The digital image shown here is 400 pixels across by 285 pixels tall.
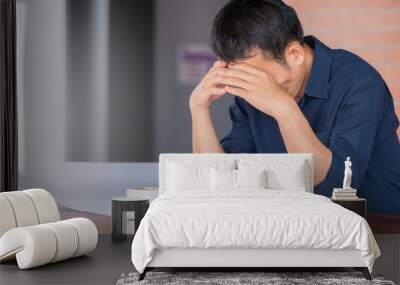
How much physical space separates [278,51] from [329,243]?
7.97ft

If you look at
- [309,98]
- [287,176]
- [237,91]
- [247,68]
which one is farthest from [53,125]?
[309,98]

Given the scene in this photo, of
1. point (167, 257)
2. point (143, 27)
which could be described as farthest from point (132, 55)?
point (167, 257)

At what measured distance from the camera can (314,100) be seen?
639 centimetres

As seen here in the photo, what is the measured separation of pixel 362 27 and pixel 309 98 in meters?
0.90

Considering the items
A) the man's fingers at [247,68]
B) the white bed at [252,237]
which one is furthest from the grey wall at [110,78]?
the white bed at [252,237]

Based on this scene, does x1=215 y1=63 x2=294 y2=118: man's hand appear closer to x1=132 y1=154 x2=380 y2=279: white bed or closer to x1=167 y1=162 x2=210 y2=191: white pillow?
x1=167 y1=162 x2=210 y2=191: white pillow

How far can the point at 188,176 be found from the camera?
6.01m

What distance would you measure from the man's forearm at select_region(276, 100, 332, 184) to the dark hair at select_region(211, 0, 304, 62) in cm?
54

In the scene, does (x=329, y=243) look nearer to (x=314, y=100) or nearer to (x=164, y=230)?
(x=164, y=230)

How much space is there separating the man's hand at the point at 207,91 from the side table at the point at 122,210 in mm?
1079

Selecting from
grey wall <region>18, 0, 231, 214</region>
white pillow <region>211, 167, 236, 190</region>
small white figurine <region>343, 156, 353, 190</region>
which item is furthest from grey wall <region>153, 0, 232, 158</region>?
small white figurine <region>343, 156, 353, 190</region>

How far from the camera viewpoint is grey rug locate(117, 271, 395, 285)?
14.6 feet

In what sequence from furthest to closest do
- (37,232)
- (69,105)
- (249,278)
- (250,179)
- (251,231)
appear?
(69,105), (250,179), (37,232), (249,278), (251,231)

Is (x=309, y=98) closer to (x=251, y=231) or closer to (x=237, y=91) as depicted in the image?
(x=237, y=91)
